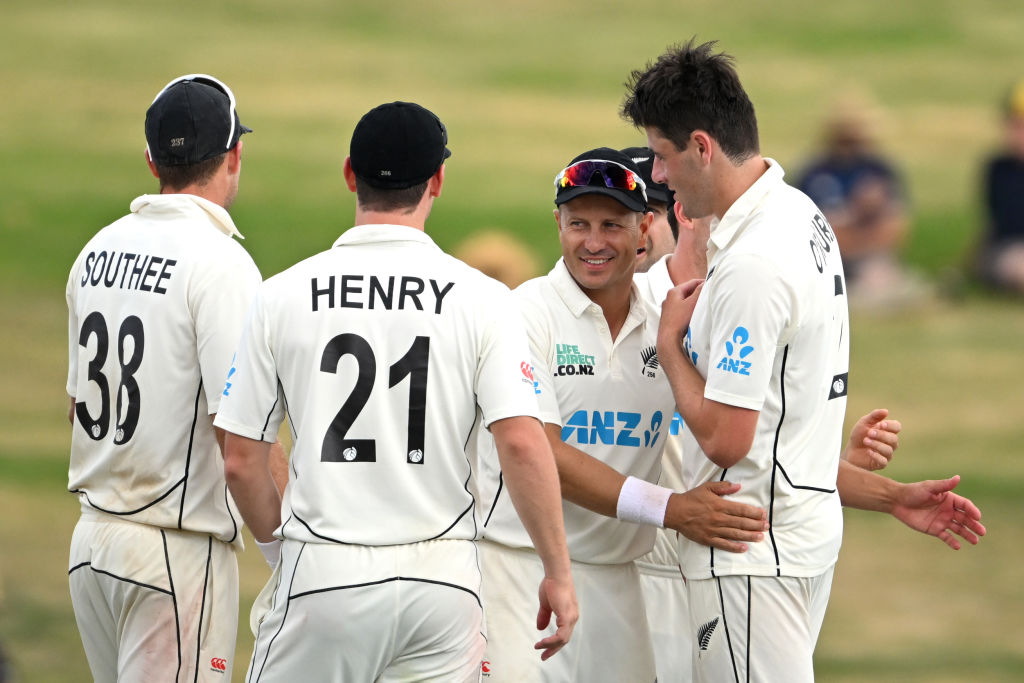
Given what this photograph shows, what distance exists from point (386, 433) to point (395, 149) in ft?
2.15

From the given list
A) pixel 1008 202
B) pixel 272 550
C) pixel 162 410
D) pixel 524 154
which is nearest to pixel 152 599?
pixel 272 550

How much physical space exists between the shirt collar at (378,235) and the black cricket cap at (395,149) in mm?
101

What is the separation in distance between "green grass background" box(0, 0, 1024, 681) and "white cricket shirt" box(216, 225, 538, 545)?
457cm

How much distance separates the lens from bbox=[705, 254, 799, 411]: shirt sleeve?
314 centimetres

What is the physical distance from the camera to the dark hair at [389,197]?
10.5 ft

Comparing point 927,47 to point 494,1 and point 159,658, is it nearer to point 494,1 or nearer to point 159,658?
point 494,1

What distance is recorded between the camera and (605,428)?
12.1ft

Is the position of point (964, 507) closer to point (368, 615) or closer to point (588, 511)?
point (588, 511)

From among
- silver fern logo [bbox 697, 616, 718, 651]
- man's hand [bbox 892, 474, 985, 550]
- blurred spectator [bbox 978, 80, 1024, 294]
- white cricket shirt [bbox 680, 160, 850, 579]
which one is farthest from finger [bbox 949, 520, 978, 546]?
blurred spectator [bbox 978, 80, 1024, 294]

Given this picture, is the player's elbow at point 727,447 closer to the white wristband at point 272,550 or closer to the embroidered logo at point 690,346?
the embroidered logo at point 690,346

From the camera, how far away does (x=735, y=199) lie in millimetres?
3346

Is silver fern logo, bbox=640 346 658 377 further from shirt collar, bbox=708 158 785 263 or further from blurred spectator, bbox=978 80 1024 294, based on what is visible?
blurred spectator, bbox=978 80 1024 294

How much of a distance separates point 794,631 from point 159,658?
162 cm

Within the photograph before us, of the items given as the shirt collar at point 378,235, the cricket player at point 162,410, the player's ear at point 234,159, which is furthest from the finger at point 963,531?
the player's ear at point 234,159
